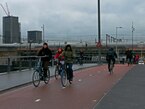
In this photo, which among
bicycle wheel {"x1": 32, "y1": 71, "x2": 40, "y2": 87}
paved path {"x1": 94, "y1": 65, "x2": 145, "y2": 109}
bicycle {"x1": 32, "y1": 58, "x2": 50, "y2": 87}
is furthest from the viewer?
bicycle {"x1": 32, "y1": 58, "x2": 50, "y2": 87}

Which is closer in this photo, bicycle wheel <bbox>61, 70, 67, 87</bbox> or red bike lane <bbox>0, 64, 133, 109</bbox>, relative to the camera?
red bike lane <bbox>0, 64, 133, 109</bbox>

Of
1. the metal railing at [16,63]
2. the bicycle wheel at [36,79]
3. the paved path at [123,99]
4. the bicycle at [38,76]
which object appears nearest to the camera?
the paved path at [123,99]

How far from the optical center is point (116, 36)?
3629 inches

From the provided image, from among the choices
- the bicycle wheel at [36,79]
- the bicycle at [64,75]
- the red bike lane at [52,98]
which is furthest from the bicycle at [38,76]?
the red bike lane at [52,98]

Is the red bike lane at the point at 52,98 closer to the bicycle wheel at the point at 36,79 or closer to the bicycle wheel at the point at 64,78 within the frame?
the bicycle wheel at the point at 64,78

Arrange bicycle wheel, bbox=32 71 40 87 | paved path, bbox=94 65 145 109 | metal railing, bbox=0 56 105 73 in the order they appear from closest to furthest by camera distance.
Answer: paved path, bbox=94 65 145 109
bicycle wheel, bbox=32 71 40 87
metal railing, bbox=0 56 105 73

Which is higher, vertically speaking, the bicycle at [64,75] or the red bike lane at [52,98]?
the bicycle at [64,75]

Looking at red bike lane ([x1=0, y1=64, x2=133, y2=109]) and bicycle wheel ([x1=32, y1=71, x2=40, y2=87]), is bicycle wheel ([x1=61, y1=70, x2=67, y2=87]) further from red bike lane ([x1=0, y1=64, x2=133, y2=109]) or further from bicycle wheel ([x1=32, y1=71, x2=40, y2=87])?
bicycle wheel ([x1=32, y1=71, x2=40, y2=87])

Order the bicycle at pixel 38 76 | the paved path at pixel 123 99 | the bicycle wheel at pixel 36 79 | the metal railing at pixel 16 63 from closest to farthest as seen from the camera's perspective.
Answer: the paved path at pixel 123 99
the bicycle wheel at pixel 36 79
the bicycle at pixel 38 76
the metal railing at pixel 16 63

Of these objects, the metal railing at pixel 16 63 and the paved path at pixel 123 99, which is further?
the metal railing at pixel 16 63

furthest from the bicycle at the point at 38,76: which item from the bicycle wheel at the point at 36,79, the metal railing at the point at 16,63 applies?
the metal railing at the point at 16,63

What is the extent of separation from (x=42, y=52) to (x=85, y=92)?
150 inches

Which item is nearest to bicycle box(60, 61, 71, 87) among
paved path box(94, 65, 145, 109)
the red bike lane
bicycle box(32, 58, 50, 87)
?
the red bike lane

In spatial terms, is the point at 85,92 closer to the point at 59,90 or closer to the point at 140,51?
the point at 59,90
